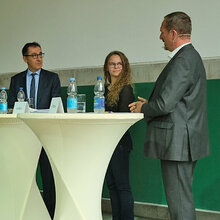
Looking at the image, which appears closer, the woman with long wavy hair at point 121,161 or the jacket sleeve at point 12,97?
the woman with long wavy hair at point 121,161

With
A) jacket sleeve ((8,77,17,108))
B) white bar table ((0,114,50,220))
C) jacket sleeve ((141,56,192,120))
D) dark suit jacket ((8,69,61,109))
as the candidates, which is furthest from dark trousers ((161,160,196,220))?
jacket sleeve ((8,77,17,108))

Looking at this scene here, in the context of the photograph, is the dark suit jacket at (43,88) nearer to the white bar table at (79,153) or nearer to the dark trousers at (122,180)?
the dark trousers at (122,180)

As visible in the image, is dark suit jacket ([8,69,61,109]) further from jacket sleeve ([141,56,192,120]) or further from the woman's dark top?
jacket sleeve ([141,56,192,120])

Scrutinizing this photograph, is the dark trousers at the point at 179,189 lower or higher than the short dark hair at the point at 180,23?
lower

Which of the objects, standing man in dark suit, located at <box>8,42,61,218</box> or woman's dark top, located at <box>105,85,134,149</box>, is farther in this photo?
standing man in dark suit, located at <box>8,42,61,218</box>

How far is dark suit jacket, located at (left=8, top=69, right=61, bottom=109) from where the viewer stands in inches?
135

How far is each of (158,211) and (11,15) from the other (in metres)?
3.16

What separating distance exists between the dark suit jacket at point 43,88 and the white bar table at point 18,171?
0.76 meters

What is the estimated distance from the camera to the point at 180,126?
7.69ft

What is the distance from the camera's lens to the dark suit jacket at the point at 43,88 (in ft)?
11.2

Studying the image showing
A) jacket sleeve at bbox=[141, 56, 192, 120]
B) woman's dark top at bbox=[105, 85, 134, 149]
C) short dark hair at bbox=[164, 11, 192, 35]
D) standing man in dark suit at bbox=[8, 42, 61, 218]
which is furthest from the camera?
standing man in dark suit at bbox=[8, 42, 61, 218]

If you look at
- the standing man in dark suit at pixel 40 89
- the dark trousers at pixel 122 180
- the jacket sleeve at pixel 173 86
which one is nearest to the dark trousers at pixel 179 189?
the jacket sleeve at pixel 173 86

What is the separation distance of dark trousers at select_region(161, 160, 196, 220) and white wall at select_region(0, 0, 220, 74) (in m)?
1.47

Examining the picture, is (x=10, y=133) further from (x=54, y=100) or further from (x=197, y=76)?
(x=197, y=76)
